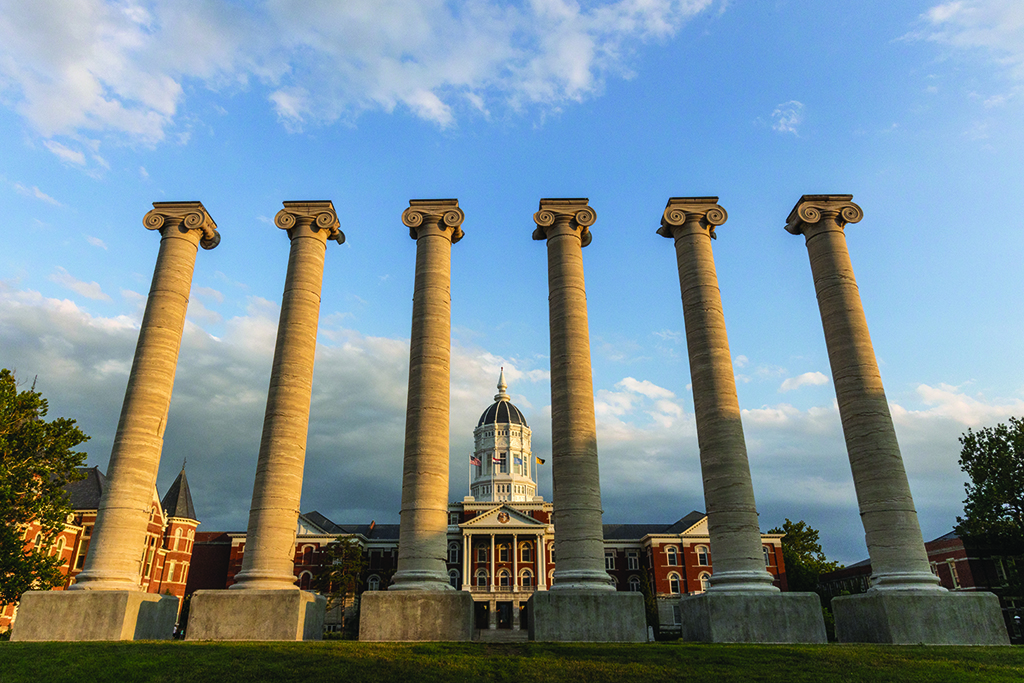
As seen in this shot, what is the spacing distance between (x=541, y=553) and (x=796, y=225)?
257 ft

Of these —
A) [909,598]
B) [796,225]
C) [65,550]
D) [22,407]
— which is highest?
[796,225]

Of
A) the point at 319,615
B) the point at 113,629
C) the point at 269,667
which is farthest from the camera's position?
the point at 319,615

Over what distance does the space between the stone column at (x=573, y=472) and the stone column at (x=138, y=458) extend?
17555 millimetres

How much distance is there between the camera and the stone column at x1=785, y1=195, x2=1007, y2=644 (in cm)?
2516

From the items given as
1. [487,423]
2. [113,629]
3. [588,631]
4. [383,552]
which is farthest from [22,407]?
[487,423]

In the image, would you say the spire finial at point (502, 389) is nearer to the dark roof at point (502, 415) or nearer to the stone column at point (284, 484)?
the dark roof at point (502, 415)

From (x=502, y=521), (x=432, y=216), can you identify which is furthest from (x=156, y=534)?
(x=432, y=216)

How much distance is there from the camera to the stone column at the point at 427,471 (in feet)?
85.3

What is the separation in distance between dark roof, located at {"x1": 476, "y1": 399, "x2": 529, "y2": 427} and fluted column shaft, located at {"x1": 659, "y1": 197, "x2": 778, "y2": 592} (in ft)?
354

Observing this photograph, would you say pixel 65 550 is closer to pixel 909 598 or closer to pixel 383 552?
pixel 383 552

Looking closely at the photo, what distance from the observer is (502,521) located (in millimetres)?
102250

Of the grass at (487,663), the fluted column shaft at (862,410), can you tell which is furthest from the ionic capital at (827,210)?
the grass at (487,663)

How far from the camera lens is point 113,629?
25.1 m

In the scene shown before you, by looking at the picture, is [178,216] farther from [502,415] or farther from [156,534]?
[502,415]
